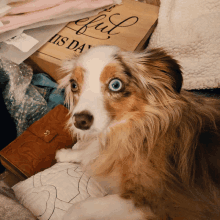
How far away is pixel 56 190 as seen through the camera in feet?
3.58

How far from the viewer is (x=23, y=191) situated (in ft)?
3.81

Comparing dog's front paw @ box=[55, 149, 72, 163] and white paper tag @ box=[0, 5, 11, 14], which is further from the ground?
white paper tag @ box=[0, 5, 11, 14]

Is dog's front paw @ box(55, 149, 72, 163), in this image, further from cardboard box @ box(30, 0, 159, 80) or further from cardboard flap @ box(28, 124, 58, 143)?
cardboard box @ box(30, 0, 159, 80)

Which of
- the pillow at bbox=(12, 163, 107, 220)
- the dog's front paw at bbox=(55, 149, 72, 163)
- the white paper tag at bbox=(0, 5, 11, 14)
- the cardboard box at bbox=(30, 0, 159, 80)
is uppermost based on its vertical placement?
the white paper tag at bbox=(0, 5, 11, 14)

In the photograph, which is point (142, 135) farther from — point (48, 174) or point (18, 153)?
point (18, 153)

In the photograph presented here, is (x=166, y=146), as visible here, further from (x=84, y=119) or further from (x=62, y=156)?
(x=62, y=156)

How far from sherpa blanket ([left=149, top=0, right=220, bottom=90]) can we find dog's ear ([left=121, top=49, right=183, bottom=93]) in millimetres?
455

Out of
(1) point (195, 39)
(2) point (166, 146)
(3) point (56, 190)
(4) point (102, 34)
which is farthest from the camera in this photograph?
(4) point (102, 34)

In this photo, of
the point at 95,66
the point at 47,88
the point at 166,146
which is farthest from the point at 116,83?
the point at 47,88

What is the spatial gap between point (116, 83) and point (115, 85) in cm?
1

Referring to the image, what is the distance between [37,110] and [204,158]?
1.39 m

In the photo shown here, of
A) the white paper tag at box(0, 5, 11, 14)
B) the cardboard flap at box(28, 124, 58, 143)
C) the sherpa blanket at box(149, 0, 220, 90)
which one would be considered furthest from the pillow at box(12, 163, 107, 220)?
the white paper tag at box(0, 5, 11, 14)

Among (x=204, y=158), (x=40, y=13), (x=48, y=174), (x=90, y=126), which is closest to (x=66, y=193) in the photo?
(x=48, y=174)

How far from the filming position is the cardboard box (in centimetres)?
155
